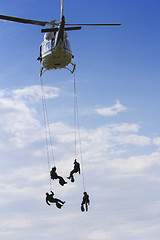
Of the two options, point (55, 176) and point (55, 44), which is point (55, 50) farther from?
point (55, 176)

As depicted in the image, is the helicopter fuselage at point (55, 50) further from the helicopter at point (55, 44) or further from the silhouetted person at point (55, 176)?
the silhouetted person at point (55, 176)

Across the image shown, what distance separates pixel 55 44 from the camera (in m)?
29.1

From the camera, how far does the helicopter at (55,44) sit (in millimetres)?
28325

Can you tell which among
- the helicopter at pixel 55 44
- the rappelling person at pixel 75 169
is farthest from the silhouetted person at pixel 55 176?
the helicopter at pixel 55 44

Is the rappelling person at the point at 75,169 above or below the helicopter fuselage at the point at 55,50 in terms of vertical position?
below

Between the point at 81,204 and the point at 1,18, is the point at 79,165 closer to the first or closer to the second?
the point at 81,204

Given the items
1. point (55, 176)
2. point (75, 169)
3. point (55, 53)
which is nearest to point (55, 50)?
point (55, 53)

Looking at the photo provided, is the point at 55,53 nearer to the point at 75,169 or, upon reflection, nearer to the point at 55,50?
the point at 55,50

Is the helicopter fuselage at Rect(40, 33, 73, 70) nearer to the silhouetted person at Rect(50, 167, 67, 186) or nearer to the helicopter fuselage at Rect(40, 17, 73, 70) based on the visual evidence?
the helicopter fuselage at Rect(40, 17, 73, 70)

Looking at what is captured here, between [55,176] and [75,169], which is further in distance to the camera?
[75,169]

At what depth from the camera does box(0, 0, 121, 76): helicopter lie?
92.9 ft

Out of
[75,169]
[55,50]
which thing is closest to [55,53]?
[55,50]

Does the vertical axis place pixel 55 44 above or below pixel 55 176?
above

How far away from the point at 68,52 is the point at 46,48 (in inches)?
54.5
